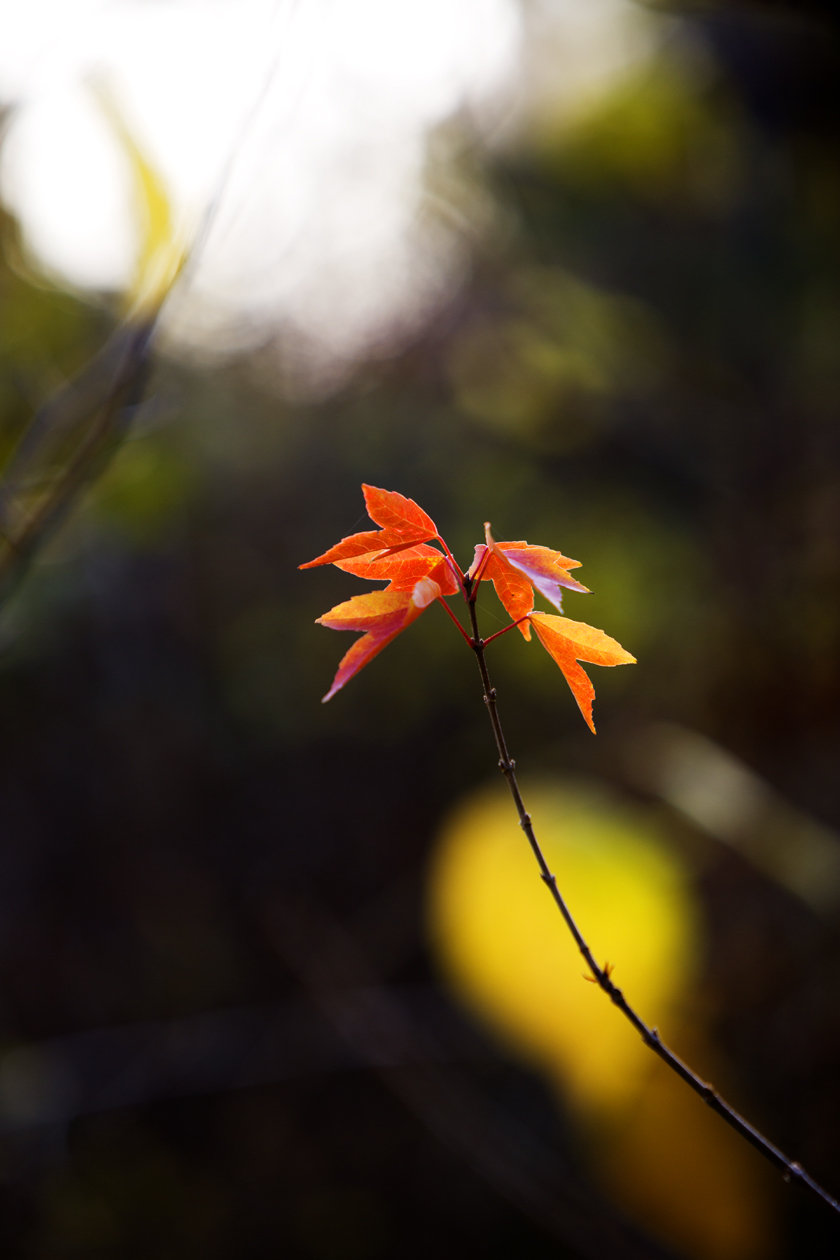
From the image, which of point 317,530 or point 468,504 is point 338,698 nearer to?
point 317,530

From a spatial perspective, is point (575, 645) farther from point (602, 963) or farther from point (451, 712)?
point (451, 712)

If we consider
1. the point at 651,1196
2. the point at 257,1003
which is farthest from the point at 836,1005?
the point at 257,1003

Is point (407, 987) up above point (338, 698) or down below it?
below

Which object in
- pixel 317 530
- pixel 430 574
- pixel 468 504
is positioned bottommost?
pixel 430 574

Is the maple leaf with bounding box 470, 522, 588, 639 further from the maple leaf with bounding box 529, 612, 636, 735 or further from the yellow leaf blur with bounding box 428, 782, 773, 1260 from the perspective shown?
the yellow leaf blur with bounding box 428, 782, 773, 1260

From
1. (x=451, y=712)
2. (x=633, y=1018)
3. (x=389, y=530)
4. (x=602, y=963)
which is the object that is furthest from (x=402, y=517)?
(x=451, y=712)

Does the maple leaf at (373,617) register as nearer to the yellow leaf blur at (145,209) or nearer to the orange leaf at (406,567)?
the orange leaf at (406,567)
